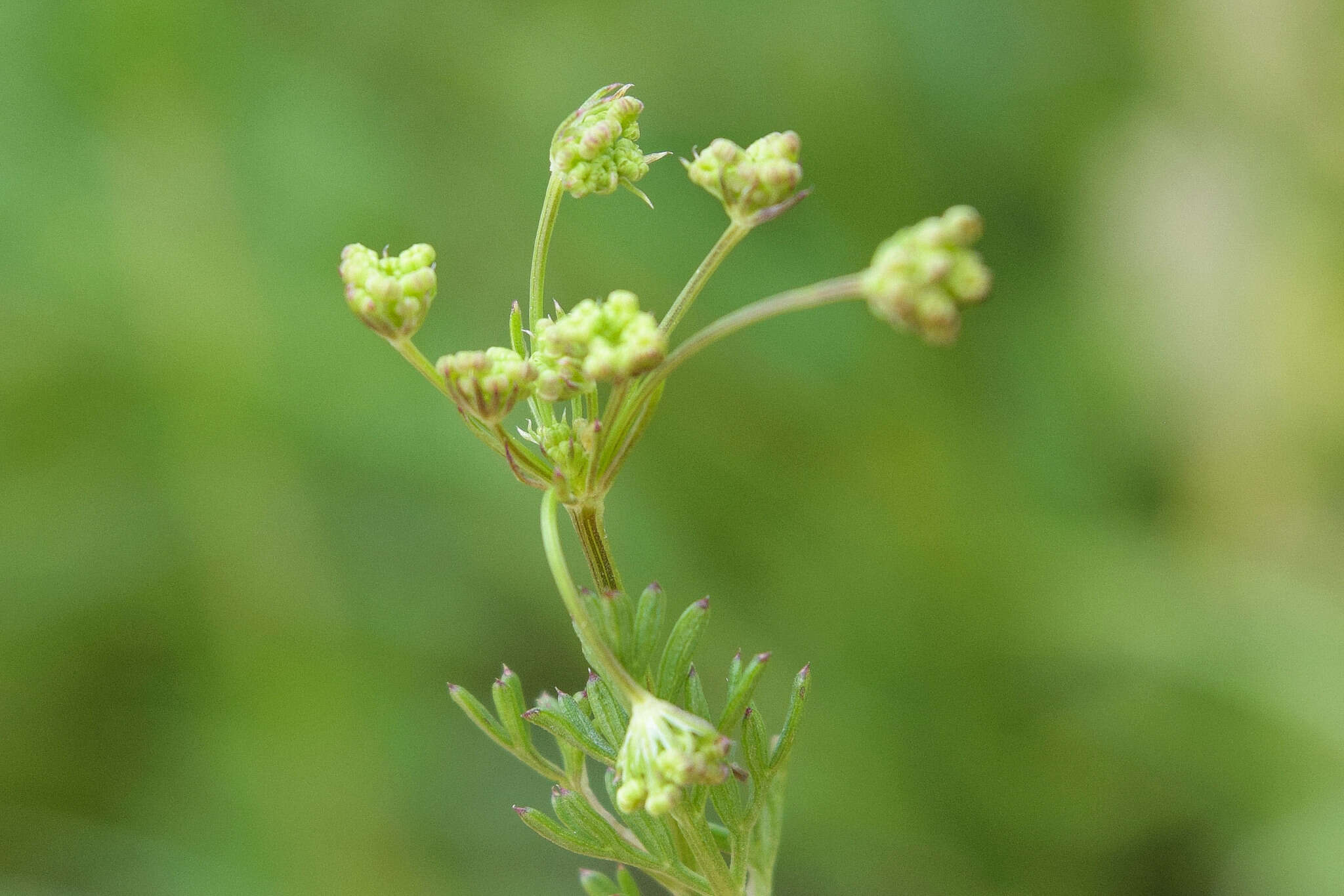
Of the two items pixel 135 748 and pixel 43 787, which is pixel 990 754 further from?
pixel 43 787

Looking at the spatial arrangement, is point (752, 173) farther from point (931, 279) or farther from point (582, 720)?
point (582, 720)

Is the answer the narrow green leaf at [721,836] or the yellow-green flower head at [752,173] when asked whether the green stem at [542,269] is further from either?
the narrow green leaf at [721,836]

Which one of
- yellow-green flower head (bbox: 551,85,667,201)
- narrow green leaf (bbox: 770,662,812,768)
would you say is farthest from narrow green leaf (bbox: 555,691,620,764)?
yellow-green flower head (bbox: 551,85,667,201)

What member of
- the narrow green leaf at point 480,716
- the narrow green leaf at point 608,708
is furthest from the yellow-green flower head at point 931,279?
the narrow green leaf at point 480,716

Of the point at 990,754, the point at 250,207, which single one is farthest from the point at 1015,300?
the point at 250,207

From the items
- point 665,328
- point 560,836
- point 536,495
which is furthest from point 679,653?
point 536,495

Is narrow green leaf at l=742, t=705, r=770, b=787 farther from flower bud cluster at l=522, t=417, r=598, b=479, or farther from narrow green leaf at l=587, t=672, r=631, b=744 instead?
flower bud cluster at l=522, t=417, r=598, b=479
